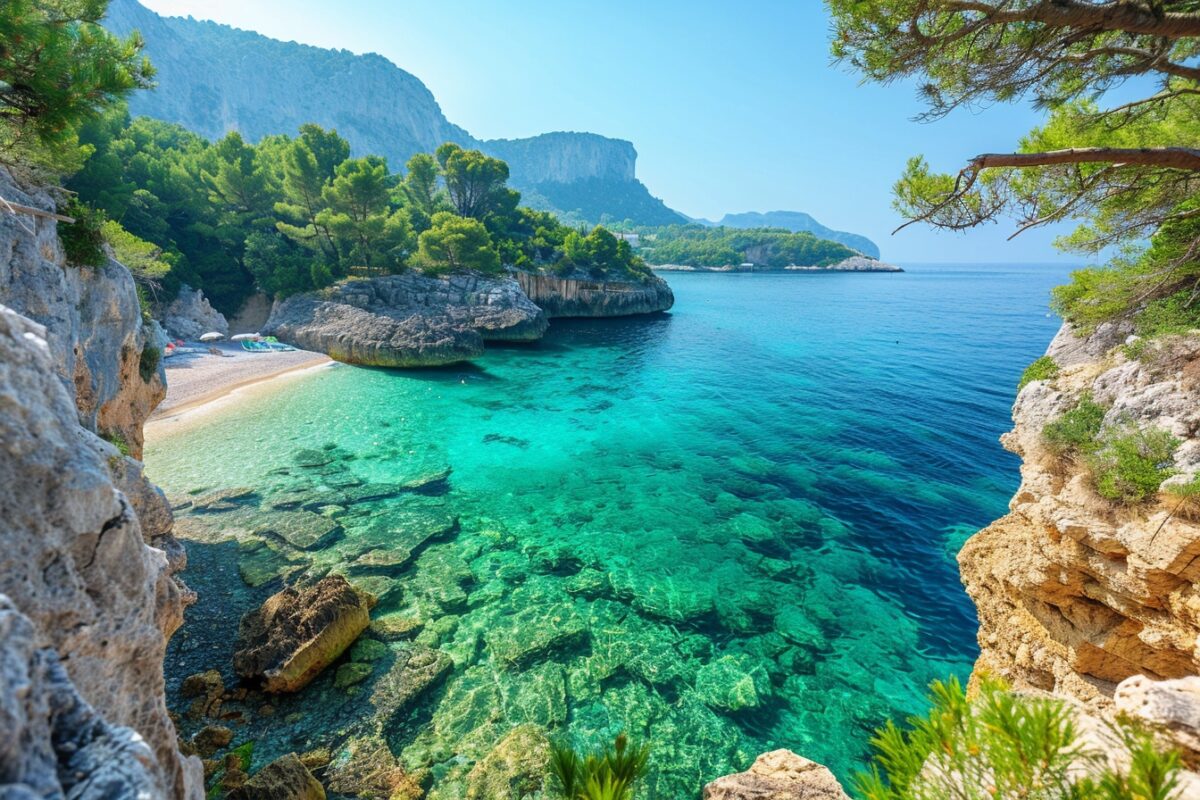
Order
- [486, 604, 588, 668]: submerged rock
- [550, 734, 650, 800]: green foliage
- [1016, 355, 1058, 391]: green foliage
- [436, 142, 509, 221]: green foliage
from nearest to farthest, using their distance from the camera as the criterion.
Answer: [550, 734, 650, 800]: green foliage < [486, 604, 588, 668]: submerged rock < [1016, 355, 1058, 391]: green foliage < [436, 142, 509, 221]: green foliage

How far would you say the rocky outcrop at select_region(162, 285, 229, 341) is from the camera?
34.3 metres

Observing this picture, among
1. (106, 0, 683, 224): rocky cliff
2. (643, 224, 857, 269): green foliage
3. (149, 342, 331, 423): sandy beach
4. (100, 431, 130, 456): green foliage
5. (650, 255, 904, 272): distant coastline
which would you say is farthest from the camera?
(643, 224, 857, 269): green foliage

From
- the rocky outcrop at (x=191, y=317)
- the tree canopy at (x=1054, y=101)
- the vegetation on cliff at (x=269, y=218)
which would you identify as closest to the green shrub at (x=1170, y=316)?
the tree canopy at (x=1054, y=101)

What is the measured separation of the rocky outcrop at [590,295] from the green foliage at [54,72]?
141ft

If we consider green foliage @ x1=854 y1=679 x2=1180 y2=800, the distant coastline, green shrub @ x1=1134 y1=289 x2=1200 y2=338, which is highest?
the distant coastline

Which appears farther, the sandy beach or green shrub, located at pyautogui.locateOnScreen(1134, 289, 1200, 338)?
the sandy beach

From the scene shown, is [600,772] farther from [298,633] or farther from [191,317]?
[191,317]

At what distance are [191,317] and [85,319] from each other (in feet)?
107

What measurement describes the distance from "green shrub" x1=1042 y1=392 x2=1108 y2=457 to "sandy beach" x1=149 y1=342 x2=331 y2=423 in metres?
32.9

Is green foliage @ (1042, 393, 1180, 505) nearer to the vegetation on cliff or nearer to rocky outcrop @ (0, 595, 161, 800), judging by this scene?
rocky outcrop @ (0, 595, 161, 800)

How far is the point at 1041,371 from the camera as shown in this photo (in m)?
11.3

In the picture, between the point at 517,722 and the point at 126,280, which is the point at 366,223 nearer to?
the point at 126,280

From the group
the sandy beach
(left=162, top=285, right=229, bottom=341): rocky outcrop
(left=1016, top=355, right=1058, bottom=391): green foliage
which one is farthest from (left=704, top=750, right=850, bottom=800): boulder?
(left=162, top=285, right=229, bottom=341): rocky outcrop

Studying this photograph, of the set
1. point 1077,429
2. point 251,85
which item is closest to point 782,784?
point 1077,429
